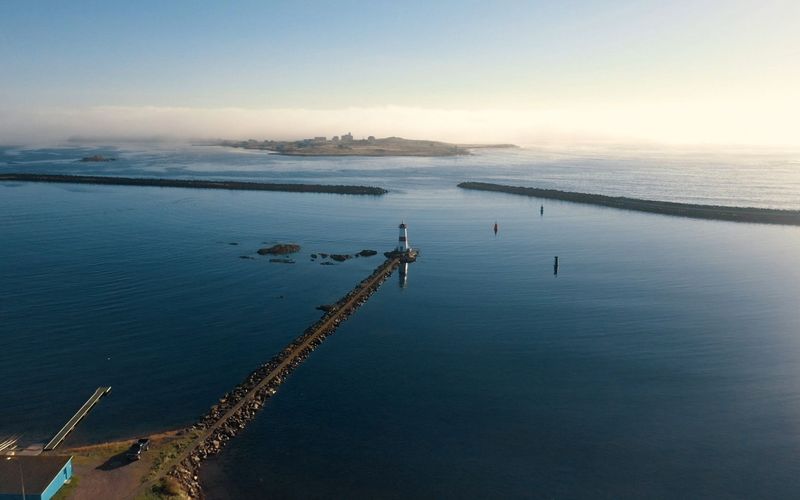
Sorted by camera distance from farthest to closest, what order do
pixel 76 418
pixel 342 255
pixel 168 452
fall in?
pixel 342 255, pixel 76 418, pixel 168 452

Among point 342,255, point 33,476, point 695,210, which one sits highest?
point 695,210

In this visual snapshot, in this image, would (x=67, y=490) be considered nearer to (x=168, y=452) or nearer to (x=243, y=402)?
(x=168, y=452)

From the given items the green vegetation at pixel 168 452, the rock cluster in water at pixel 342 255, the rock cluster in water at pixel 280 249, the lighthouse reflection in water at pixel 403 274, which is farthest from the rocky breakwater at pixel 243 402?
the rock cluster in water at pixel 280 249

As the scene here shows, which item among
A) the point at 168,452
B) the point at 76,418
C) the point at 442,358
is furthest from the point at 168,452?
the point at 442,358

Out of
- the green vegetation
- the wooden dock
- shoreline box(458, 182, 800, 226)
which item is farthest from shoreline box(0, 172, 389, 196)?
the green vegetation

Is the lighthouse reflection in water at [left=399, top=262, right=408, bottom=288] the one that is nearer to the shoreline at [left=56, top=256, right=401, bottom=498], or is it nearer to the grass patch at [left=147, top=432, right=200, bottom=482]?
the shoreline at [left=56, top=256, right=401, bottom=498]

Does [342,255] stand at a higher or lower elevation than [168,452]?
higher

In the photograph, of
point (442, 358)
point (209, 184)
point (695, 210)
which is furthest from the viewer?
point (209, 184)
